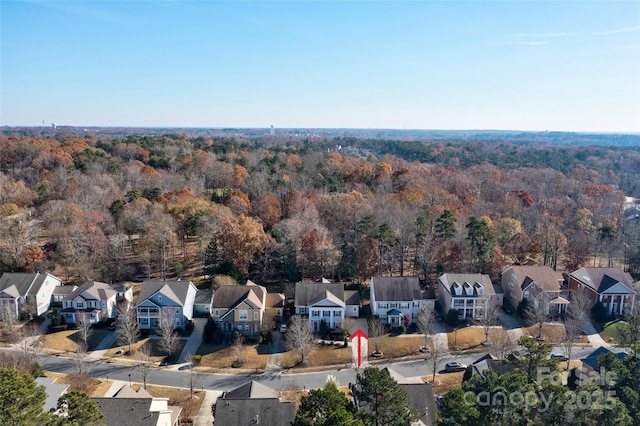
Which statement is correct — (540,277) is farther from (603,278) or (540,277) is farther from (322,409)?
(322,409)

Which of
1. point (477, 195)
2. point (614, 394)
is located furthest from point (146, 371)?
point (477, 195)

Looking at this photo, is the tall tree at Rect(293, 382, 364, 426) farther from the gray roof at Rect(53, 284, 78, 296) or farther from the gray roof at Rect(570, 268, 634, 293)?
the gray roof at Rect(570, 268, 634, 293)

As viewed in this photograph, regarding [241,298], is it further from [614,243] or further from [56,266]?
[614,243]

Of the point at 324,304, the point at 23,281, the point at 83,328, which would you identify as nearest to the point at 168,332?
the point at 83,328

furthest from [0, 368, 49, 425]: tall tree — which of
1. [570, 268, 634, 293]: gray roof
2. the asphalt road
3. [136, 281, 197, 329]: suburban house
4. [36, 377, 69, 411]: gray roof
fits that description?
[570, 268, 634, 293]: gray roof

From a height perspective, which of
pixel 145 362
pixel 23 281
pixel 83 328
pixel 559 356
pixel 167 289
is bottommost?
pixel 145 362
